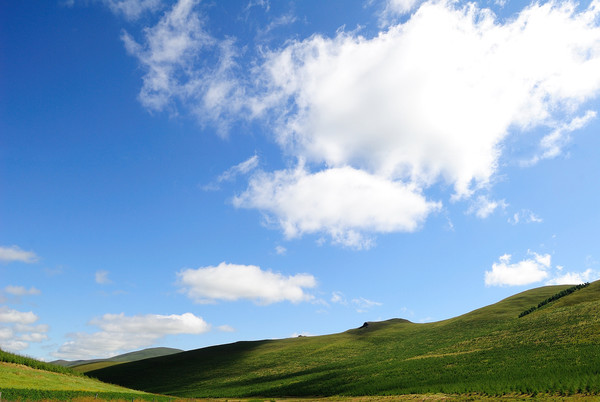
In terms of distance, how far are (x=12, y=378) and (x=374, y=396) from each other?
47.9 meters

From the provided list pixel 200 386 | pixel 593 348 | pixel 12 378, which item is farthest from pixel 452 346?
pixel 12 378

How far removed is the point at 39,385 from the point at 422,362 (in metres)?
64.8

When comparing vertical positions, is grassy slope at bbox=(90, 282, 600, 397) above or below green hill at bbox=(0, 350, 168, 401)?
below

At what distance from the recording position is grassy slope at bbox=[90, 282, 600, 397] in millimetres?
51072

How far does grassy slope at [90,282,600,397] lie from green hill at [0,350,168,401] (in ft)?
99.3

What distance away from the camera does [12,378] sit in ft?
149

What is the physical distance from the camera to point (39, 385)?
44.3 metres

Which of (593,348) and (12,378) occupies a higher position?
(12,378)

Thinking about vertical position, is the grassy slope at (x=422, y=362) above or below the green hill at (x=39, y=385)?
below

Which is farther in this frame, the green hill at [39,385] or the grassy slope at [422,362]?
the grassy slope at [422,362]

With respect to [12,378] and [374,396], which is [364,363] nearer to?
[374,396]

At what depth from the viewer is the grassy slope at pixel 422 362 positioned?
5107 centimetres

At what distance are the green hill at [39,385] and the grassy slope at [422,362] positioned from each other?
30259mm

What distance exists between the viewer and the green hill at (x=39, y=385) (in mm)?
36938
